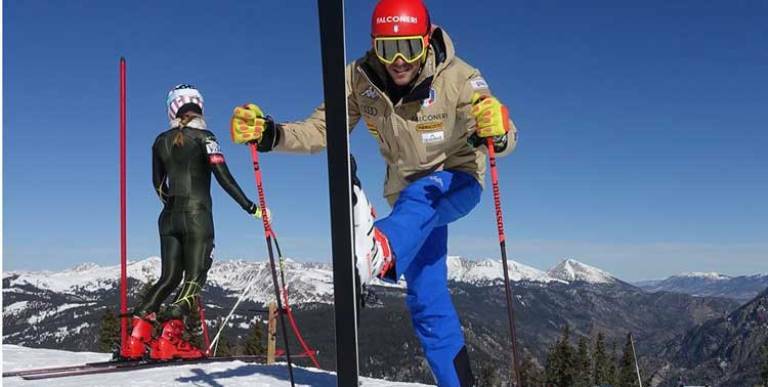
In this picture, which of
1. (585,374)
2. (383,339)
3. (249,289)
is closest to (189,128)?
(249,289)

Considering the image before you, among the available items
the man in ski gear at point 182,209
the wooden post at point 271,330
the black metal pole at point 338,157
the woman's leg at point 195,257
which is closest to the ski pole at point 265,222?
the black metal pole at point 338,157

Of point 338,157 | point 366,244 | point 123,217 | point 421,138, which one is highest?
point 421,138

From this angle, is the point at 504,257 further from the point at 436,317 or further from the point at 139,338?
the point at 139,338

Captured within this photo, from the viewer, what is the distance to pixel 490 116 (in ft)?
9.26

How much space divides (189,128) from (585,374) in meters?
57.8

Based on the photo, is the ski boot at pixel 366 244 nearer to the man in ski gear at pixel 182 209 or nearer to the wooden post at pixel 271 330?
the man in ski gear at pixel 182 209

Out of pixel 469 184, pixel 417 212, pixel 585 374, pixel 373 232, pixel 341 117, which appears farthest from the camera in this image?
pixel 585 374

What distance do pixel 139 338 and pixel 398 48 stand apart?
3096 millimetres

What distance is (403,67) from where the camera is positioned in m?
2.92

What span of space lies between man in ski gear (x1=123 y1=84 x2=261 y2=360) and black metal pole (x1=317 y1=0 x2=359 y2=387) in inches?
118

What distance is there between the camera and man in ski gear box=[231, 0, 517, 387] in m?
2.76

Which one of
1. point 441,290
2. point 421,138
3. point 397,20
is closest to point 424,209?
point 421,138

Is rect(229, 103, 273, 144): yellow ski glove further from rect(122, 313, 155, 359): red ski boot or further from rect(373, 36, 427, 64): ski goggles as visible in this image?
rect(122, 313, 155, 359): red ski boot

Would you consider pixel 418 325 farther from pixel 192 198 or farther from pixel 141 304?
pixel 141 304
